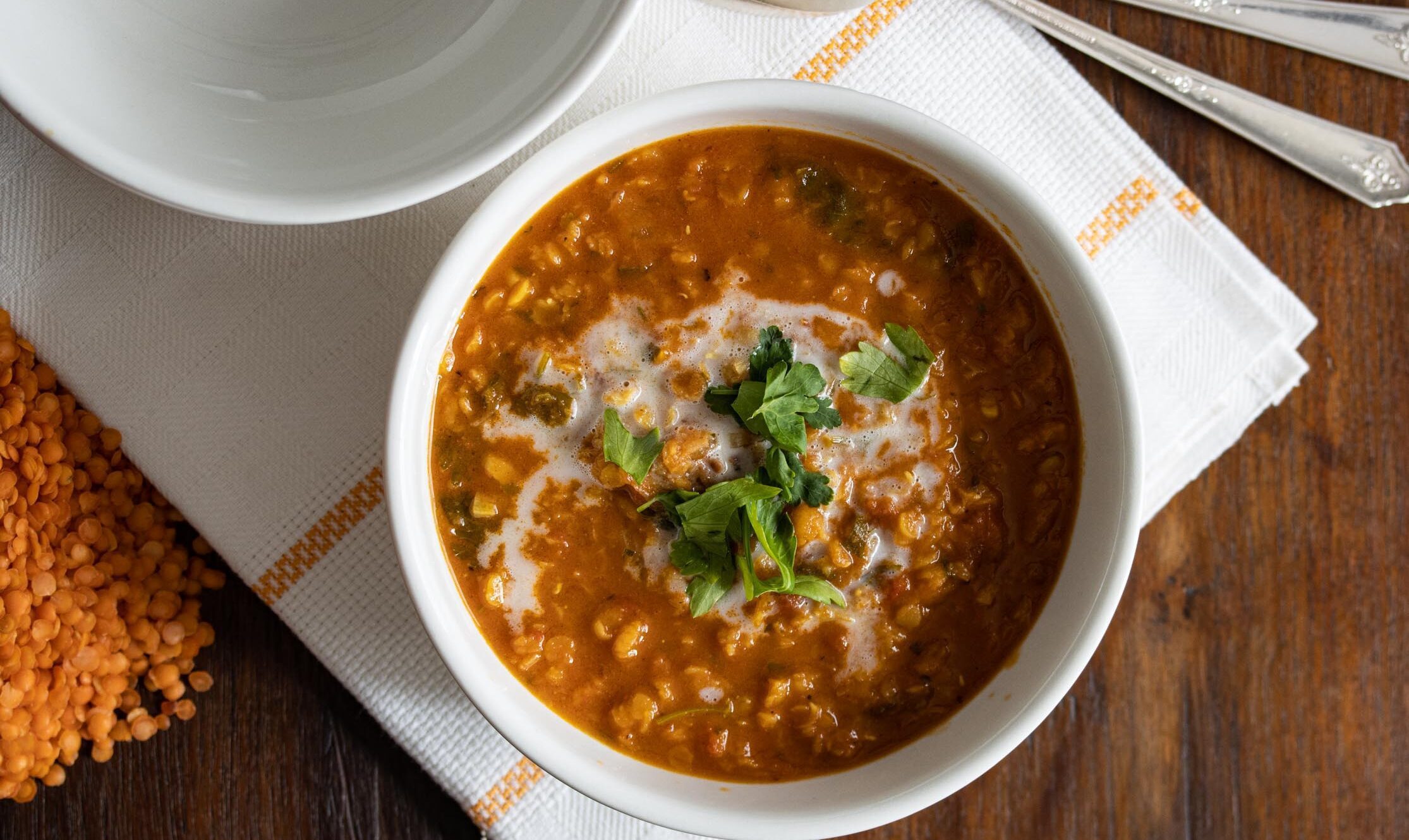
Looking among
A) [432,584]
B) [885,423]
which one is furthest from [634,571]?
[885,423]

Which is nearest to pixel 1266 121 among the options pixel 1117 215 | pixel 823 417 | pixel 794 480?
pixel 1117 215

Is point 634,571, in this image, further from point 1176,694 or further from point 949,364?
point 1176,694

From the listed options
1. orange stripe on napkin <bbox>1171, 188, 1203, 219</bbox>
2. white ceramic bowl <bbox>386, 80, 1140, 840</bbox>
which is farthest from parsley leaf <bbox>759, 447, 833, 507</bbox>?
orange stripe on napkin <bbox>1171, 188, 1203, 219</bbox>

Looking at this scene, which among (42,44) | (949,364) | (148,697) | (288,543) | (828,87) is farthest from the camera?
(148,697)

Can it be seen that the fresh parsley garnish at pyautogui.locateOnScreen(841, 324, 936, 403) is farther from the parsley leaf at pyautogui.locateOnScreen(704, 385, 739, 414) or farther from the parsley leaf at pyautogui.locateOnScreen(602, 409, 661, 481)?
the parsley leaf at pyautogui.locateOnScreen(602, 409, 661, 481)

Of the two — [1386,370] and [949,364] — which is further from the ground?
[949,364]

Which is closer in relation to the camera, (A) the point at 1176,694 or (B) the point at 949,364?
(B) the point at 949,364
